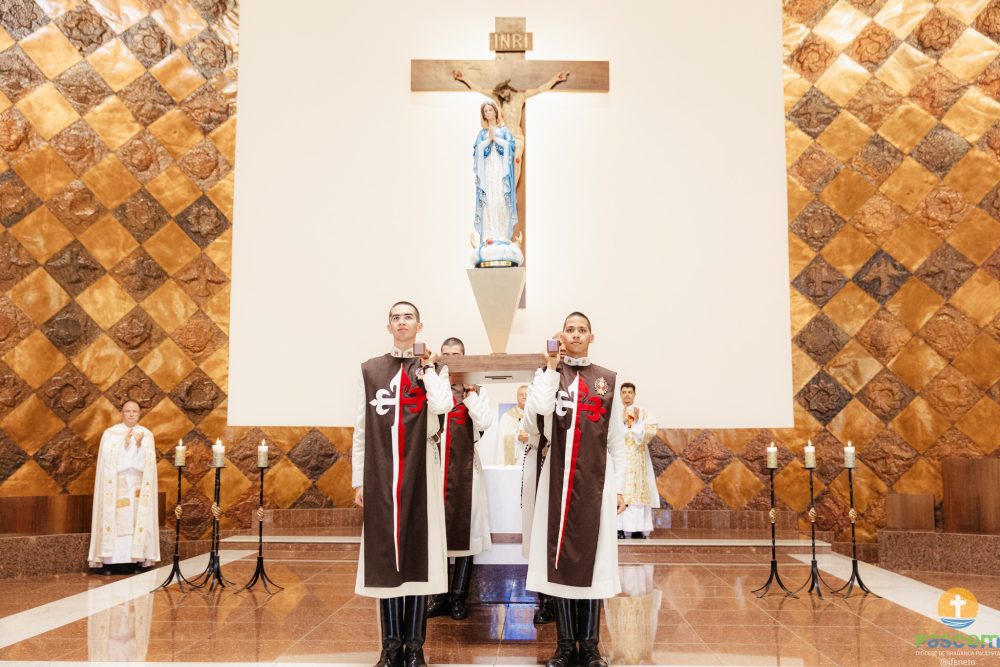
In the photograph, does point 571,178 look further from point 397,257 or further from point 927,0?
point 927,0

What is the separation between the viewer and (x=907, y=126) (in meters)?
8.23

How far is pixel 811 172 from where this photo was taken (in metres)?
8.58

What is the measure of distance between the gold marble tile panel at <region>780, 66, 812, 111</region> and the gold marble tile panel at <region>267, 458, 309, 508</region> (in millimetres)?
6183

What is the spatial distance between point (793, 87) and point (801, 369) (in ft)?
9.47

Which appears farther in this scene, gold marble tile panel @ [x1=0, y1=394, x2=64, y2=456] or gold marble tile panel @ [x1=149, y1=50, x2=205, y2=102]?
gold marble tile panel @ [x1=149, y1=50, x2=205, y2=102]

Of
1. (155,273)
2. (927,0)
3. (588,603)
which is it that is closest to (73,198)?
(155,273)

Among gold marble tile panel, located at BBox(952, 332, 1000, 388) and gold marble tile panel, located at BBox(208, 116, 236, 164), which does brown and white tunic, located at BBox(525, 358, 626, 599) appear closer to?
gold marble tile panel, located at BBox(952, 332, 1000, 388)

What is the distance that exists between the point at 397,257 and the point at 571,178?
1.97 m

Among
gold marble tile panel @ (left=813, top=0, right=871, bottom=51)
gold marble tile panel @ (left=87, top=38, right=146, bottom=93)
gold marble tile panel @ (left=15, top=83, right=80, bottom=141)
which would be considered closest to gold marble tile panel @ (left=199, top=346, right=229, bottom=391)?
gold marble tile panel @ (left=15, top=83, right=80, bottom=141)

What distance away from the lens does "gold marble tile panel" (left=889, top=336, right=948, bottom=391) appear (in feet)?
26.0

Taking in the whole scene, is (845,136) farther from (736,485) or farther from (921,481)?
(736,485)

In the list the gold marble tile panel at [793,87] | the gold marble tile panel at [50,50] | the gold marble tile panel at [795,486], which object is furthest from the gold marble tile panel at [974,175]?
the gold marble tile panel at [50,50]

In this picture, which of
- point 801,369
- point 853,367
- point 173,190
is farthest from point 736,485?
point 173,190

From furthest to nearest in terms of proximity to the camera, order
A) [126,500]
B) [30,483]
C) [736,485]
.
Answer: [736,485] → [30,483] → [126,500]
